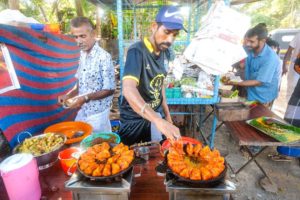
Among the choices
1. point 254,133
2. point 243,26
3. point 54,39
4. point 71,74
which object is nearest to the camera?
point 254,133

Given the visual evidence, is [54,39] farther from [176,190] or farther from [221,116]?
[176,190]

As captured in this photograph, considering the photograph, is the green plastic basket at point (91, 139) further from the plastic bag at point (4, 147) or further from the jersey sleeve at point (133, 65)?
the plastic bag at point (4, 147)

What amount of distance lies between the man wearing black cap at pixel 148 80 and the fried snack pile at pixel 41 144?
678 mm

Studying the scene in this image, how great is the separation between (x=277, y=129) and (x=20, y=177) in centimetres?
275

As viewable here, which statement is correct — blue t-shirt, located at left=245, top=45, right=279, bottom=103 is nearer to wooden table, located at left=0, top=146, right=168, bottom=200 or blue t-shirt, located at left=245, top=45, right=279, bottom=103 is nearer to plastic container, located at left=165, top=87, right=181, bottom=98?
plastic container, located at left=165, top=87, right=181, bottom=98

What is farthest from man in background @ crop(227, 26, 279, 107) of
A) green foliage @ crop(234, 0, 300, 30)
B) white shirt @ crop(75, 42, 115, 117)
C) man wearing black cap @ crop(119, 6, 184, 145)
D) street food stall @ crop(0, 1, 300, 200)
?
green foliage @ crop(234, 0, 300, 30)

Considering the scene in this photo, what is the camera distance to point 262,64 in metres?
3.47

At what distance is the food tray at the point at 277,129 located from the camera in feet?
7.77

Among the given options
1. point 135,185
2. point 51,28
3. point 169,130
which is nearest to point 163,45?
point 169,130

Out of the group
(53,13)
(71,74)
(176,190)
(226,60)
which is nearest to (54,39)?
(71,74)

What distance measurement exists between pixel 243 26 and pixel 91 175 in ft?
9.44

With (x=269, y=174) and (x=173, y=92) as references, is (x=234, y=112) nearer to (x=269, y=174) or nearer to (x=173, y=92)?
(x=173, y=92)

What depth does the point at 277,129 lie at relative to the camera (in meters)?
2.56

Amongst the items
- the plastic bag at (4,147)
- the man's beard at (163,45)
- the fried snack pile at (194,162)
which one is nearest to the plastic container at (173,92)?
the man's beard at (163,45)
